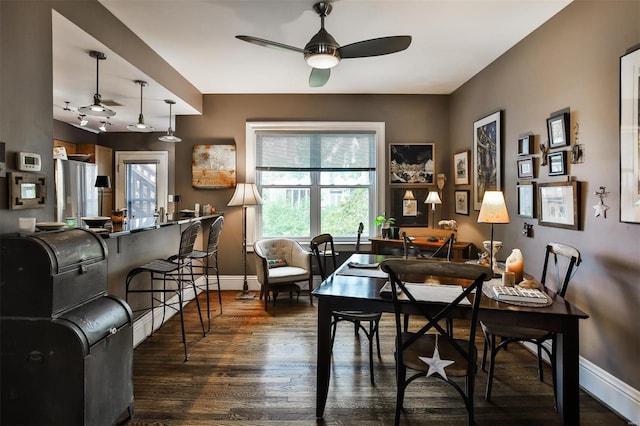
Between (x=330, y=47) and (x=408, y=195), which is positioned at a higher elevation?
(x=330, y=47)

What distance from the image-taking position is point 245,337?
3.16 m

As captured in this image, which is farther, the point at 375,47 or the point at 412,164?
the point at 412,164

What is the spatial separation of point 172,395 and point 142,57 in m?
2.80

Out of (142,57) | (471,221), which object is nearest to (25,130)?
(142,57)

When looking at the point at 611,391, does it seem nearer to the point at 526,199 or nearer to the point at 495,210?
the point at 495,210

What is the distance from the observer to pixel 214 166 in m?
4.67

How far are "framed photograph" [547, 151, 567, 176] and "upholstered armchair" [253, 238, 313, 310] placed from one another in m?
2.57

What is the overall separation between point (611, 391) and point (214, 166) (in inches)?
176

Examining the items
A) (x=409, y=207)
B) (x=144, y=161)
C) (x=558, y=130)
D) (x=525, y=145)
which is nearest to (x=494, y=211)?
(x=558, y=130)

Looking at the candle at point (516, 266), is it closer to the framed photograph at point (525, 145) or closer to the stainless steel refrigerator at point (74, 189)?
the framed photograph at point (525, 145)

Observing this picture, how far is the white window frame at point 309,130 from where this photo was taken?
183 inches

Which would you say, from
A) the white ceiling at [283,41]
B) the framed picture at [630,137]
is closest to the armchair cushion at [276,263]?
the white ceiling at [283,41]

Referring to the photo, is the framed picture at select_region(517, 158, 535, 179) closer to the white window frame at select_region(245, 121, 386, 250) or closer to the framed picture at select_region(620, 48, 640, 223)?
the framed picture at select_region(620, 48, 640, 223)

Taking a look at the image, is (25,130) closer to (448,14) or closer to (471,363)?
(471,363)
